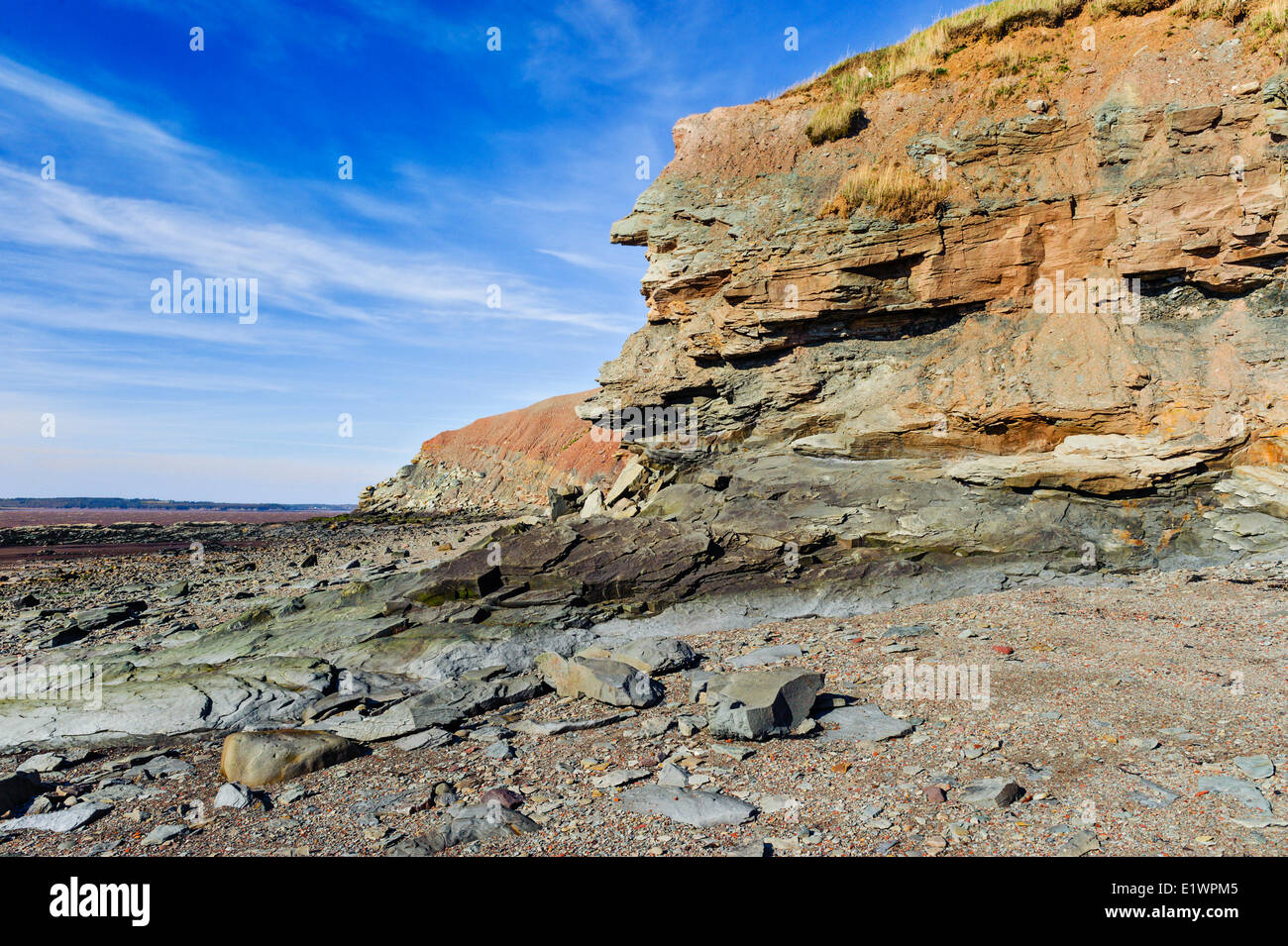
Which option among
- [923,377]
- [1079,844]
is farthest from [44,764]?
[923,377]

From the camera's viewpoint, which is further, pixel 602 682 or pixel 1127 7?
pixel 1127 7

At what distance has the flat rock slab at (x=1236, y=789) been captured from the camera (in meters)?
4.41

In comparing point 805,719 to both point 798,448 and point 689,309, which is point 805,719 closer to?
point 798,448

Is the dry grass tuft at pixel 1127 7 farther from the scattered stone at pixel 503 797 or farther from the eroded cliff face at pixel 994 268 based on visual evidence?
the scattered stone at pixel 503 797

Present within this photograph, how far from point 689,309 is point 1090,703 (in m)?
12.3

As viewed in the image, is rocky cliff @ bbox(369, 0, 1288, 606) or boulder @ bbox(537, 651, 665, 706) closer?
boulder @ bbox(537, 651, 665, 706)

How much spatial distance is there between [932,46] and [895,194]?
4807 mm

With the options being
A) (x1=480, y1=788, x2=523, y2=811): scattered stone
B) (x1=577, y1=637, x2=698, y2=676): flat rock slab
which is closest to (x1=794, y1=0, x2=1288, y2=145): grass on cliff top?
(x1=577, y1=637, x2=698, y2=676): flat rock slab

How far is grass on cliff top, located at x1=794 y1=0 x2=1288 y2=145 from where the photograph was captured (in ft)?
45.3

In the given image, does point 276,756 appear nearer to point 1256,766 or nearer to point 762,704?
point 762,704

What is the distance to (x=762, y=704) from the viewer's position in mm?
6301

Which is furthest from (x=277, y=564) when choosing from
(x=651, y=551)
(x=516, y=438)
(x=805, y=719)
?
(x=516, y=438)

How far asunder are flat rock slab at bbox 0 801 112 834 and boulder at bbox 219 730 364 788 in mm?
976

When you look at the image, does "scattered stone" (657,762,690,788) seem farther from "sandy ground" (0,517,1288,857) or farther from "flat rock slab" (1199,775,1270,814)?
"flat rock slab" (1199,775,1270,814)
